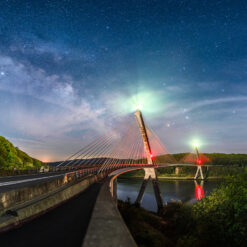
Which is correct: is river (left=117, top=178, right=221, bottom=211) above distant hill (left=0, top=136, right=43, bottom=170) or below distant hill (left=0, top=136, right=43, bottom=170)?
below

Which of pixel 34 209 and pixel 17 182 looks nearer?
pixel 34 209

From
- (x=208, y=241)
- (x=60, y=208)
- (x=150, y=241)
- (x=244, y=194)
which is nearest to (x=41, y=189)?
(x=60, y=208)

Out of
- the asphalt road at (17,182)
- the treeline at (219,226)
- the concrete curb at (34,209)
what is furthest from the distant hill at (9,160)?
the treeline at (219,226)

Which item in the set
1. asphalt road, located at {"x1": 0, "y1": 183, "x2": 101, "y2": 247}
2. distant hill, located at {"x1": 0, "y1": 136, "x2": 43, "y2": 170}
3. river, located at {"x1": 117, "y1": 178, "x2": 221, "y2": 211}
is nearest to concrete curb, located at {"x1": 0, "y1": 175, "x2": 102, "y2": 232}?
asphalt road, located at {"x1": 0, "y1": 183, "x2": 101, "y2": 247}

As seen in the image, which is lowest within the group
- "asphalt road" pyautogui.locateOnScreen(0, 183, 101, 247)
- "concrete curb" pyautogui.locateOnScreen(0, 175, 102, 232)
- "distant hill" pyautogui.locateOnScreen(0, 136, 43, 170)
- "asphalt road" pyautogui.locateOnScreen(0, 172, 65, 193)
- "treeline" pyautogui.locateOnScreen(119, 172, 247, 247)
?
"treeline" pyautogui.locateOnScreen(119, 172, 247, 247)

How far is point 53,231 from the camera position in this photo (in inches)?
227

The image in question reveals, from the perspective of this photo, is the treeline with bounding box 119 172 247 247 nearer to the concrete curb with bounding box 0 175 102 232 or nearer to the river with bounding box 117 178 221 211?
the concrete curb with bounding box 0 175 102 232

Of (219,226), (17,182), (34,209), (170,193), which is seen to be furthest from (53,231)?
(170,193)

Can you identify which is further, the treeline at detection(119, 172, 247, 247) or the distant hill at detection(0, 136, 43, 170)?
the distant hill at detection(0, 136, 43, 170)

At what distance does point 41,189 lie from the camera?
36.2 feet

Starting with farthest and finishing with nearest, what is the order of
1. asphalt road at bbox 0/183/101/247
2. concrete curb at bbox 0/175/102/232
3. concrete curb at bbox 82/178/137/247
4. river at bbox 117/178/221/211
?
1. river at bbox 117/178/221/211
2. concrete curb at bbox 0/175/102/232
3. asphalt road at bbox 0/183/101/247
4. concrete curb at bbox 82/178/137/247

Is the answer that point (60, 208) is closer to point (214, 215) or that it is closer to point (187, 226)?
point (214, 215)

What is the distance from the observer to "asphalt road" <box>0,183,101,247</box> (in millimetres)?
4945

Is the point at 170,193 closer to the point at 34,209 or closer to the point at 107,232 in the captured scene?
the point at 34,209
